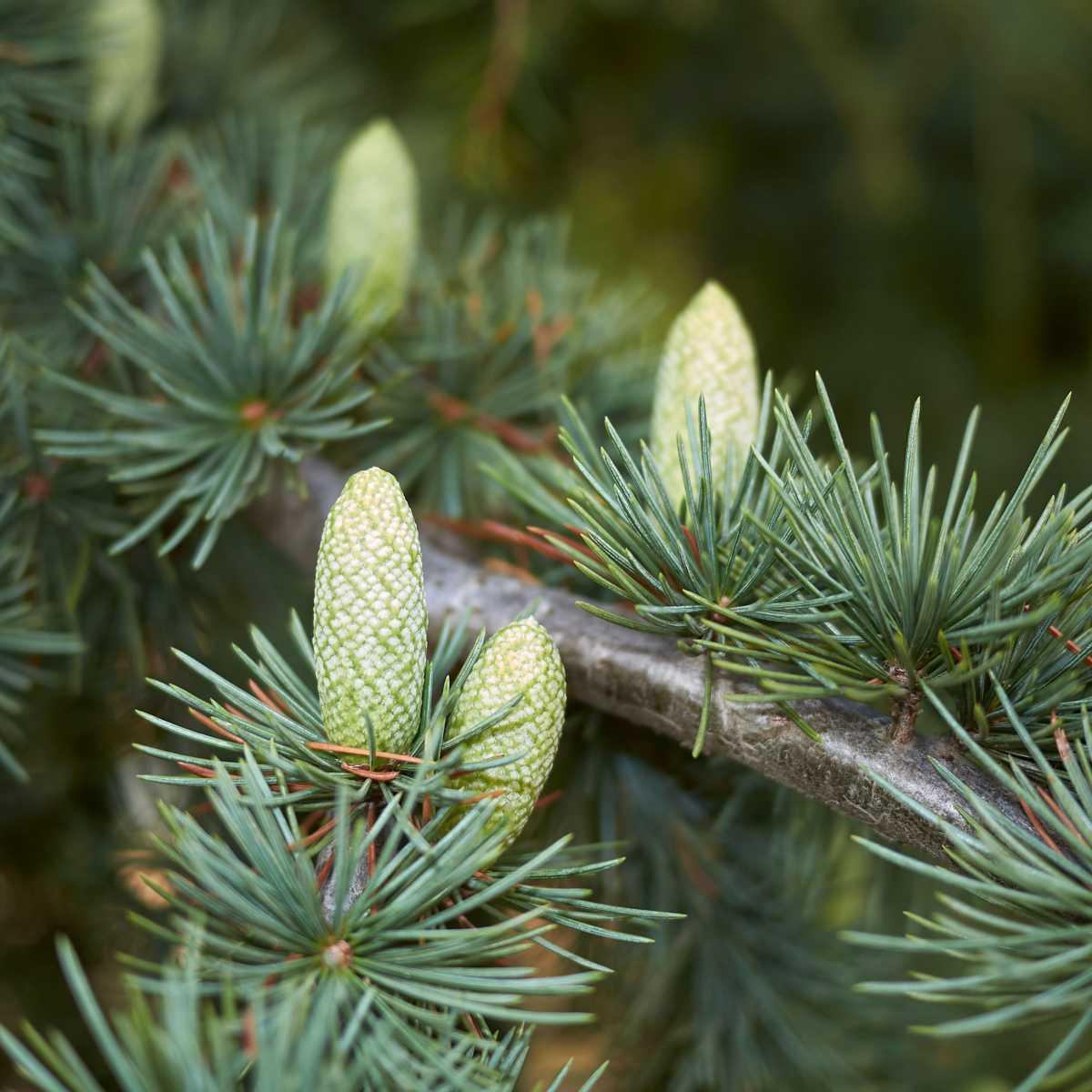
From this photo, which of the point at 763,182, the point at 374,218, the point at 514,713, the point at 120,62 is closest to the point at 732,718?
the point at 514,713

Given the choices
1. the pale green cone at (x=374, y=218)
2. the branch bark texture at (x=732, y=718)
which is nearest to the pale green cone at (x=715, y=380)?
the branch bark texture at (x=732, y=718)

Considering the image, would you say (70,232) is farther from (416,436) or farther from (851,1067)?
(851,1067)

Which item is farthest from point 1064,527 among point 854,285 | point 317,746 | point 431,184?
point 854,285

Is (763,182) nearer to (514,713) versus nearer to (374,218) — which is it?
(374,218)

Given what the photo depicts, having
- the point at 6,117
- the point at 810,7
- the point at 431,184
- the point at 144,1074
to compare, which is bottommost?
the point at 144,1074

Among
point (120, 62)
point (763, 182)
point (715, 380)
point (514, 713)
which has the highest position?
point (763, 182)

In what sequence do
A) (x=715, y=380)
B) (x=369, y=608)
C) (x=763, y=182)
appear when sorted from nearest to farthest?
(x=369, y=608) → (x=715, y=380) → (x=763, y=182)
